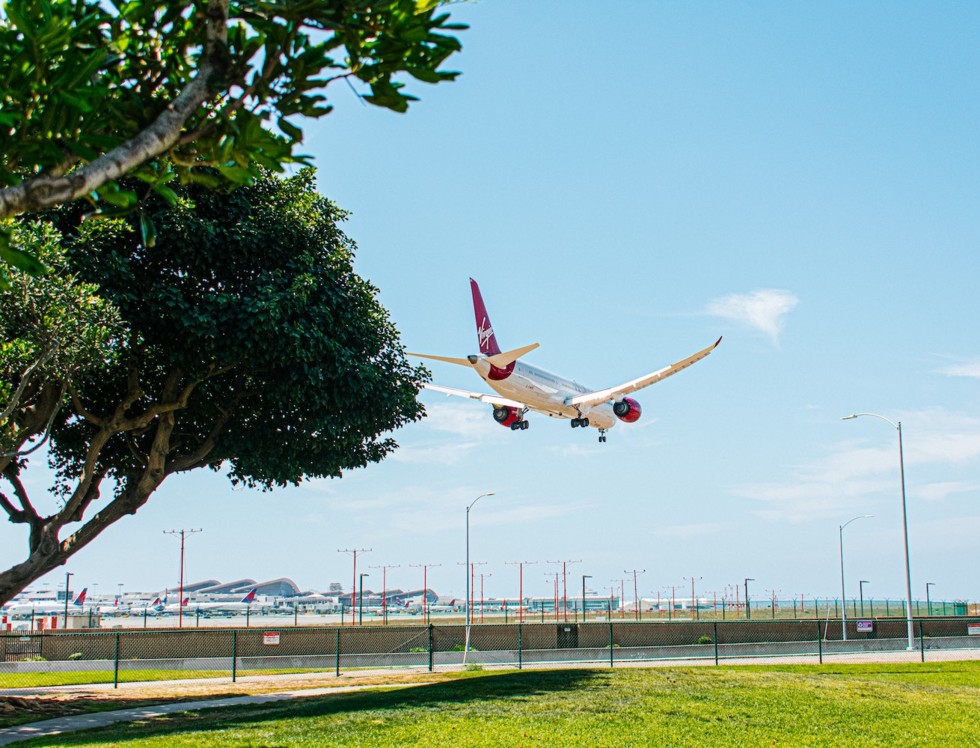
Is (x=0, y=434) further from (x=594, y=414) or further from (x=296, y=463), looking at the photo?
(x=594, y=414)

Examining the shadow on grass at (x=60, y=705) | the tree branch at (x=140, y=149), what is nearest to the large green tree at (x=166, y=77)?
the tree branch at (x=140, y=149)

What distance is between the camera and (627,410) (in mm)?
47406

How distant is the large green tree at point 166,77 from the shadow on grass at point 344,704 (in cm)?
1300

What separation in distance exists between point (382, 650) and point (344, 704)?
2385cm

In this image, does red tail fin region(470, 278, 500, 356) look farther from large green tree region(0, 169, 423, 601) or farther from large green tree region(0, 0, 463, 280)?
large green tree region(0, 0, 463, 280)

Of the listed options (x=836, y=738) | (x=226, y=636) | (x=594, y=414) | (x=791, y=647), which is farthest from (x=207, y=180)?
(x=791, y=647)

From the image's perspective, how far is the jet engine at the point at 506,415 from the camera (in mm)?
50812

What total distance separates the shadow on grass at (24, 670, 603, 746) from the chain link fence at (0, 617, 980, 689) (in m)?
10.2

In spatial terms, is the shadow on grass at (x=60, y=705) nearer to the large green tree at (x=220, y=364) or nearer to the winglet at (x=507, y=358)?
the large green tree at (x=220, y=364)

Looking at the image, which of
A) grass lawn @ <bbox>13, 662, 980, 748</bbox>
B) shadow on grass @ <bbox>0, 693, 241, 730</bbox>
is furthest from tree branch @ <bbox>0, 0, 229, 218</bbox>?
shadow on grass @ <bbox>0, 693, 241, 730</bbox>

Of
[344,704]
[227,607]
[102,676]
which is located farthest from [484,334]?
[227,607]

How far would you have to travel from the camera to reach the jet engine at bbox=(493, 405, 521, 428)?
50812mm

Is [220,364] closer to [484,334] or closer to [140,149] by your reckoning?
[140,149]

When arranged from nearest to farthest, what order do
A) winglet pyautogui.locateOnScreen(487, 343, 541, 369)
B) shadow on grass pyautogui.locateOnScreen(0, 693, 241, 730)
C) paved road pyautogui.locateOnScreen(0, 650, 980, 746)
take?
1. paved road pyautogui.locateOnScreen(0, 650, 980, 746)
2. shadow on grass pyautogui.locateOnScreen(0, 693, 241, 730)
3. winglet pyautogui.locateOnScreen(487, 343, 541, 369)
